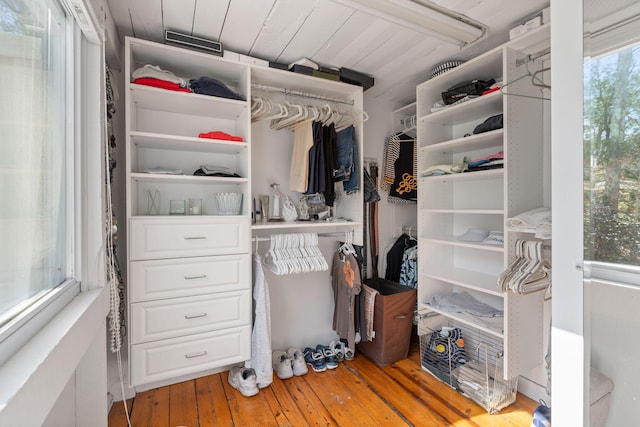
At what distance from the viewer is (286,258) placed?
224 centimetres

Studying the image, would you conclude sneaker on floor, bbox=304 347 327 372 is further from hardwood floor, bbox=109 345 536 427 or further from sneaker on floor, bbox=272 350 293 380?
sneaker on floor, bbox=272 350 293 380

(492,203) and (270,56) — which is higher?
(270,56)

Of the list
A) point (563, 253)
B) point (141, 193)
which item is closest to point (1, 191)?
point (141, 193)

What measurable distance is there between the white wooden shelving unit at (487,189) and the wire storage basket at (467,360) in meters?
0.09

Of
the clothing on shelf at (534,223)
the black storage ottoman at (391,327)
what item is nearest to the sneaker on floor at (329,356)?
the black storage ottoman at (391,327)

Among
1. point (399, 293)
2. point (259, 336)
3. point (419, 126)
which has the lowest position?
point (259, 336)

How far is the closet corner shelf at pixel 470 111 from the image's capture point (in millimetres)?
1911

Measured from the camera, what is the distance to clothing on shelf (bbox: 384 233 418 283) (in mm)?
2865

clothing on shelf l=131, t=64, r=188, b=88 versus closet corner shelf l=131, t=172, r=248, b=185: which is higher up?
clothing on shelf l=131, t=64, r=188, b=88

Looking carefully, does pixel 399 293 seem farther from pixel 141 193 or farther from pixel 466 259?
pixel 141 193

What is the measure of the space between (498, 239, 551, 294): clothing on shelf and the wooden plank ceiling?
1290 millimetres

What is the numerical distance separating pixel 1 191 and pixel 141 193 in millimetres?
1369

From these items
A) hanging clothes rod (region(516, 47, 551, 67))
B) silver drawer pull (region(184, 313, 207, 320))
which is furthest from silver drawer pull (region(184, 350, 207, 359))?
hanging clothes rod (region(516, 47, 551, 67))

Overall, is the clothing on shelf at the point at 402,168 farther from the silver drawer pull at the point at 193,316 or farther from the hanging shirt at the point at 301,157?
the silver drawer pull at the point at 193,316
